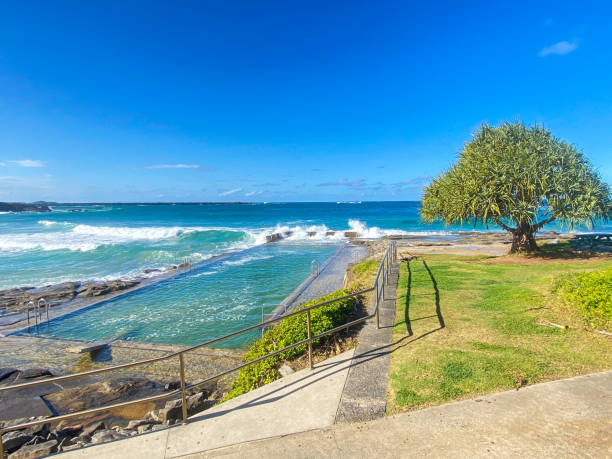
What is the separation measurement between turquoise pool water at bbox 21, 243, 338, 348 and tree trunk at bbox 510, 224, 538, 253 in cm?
1141

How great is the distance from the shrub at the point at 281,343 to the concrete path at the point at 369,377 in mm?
868

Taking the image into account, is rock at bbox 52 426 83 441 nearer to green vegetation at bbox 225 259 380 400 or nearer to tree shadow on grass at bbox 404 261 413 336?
green vegetation at bbox 225 259 380 400

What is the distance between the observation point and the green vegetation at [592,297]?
6633mm

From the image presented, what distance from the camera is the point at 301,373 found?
5.71m

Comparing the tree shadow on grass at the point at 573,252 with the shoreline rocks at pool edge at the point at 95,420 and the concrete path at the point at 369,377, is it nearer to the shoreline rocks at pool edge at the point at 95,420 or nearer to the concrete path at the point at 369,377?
the concrete path at the point at 369,377

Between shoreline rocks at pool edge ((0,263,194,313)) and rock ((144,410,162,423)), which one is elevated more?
rock ((144,410,162,423))

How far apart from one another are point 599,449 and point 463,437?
122cm

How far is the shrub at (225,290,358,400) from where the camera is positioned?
21.8 ft

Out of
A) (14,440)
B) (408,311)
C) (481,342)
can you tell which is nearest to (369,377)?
(481,342)

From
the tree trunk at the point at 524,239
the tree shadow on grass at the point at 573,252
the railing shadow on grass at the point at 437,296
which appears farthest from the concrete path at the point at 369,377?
the tree trunk at the point at 524,239

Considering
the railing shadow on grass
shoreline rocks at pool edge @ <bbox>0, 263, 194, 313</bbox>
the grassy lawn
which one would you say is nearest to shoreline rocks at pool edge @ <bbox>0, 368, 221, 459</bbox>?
the grassy lawn

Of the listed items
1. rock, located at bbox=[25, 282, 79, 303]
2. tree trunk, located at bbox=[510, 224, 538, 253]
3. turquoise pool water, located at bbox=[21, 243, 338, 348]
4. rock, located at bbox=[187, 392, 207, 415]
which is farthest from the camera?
tree trunk, located at bbox=[510, 224, 538, 253]

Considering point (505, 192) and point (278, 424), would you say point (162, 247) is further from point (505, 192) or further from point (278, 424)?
point (278, 424)

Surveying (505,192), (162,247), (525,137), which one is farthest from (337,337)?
(162,247)
